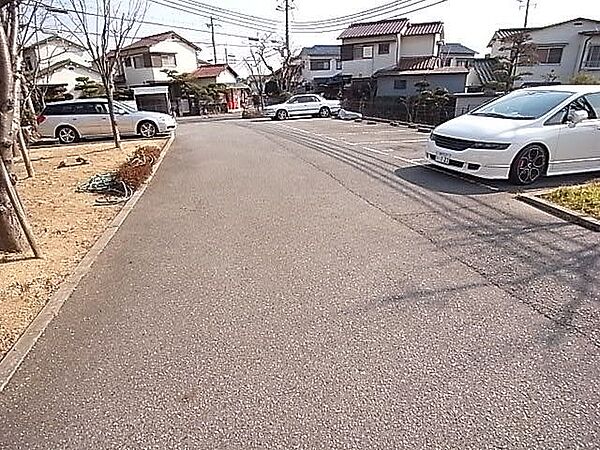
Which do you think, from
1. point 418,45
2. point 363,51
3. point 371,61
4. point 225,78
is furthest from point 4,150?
point 225,78

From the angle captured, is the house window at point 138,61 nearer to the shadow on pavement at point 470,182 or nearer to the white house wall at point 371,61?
the white house wall at point 371,61

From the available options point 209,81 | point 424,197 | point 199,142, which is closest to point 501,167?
point 424,197

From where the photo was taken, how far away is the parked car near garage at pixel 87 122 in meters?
15.9

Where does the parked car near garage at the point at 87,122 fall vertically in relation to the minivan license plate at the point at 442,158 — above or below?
below

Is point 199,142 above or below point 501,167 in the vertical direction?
below

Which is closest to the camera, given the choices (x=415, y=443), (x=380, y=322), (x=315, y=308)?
(x=415, y=443)

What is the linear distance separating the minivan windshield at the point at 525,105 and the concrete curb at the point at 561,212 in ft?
5.28

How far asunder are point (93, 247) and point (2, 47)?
2186 mm

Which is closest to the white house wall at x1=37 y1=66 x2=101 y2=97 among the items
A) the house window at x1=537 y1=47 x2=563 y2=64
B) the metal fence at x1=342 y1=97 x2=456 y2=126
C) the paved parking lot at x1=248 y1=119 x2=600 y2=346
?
the metal fence at x1=342 y1=97 x2=456 y2=126

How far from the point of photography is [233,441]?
2207mm

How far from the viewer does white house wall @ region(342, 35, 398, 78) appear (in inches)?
1332

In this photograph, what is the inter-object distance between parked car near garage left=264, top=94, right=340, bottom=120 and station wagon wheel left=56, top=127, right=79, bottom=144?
1223cm

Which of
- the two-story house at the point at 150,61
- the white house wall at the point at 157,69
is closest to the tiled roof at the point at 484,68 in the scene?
the two-story house at the point at 150,61

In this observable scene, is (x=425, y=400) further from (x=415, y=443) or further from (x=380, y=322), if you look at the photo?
(x=380, y=322)
